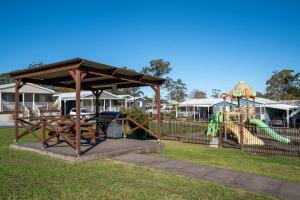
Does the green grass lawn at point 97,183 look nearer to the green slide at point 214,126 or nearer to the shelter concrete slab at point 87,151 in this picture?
the shelter concrete slab at point 87,151

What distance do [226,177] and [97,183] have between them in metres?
3.11

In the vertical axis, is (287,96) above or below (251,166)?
above

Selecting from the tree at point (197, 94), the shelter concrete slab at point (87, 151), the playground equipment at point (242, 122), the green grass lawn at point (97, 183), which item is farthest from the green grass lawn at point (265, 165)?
the tree at point (197, 94)

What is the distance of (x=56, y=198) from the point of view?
478cm

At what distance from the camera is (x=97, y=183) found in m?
5.73

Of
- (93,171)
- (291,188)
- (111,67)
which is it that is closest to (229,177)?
(291,188)

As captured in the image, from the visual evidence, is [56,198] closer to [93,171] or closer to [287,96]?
[93,171]

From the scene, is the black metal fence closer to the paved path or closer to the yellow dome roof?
the yellow dome roof

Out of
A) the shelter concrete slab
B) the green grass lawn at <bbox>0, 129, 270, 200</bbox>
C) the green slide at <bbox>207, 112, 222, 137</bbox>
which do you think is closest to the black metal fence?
the green slide at <bbox>207, 112, 222, 137</bbox>

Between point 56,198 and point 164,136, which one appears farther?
point 164,136

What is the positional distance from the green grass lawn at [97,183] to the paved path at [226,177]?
0.41 meters

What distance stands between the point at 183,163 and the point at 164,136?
24.9 ft

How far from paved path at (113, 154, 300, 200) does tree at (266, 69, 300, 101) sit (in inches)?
2144

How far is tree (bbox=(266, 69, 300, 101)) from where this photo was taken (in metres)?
57.9
